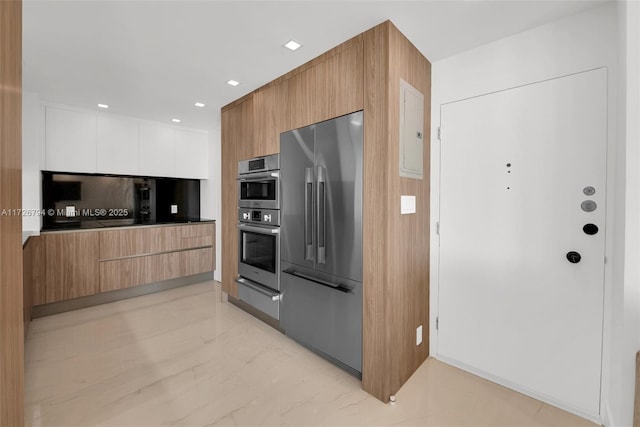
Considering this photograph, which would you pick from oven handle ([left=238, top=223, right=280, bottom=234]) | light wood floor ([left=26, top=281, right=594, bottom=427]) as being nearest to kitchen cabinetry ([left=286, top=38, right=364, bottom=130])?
oven handle ([left=238, top=223, right=280, bottom=234])

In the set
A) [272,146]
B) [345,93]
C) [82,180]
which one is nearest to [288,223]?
[272,146]

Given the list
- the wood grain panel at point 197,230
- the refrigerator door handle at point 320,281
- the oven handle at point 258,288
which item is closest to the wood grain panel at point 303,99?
the refrigerator door handle at point 320,281

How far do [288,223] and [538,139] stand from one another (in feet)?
6.42

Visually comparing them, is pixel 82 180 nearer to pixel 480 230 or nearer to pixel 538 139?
pixel 480 230

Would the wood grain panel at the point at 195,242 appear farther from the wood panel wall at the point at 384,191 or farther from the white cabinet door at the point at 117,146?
the wood panel wall at the point at 384,191

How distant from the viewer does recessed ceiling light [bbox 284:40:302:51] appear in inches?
82.9

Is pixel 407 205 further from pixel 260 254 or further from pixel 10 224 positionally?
pixel 10 224

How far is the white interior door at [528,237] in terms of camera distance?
1.72m

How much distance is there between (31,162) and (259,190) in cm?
258

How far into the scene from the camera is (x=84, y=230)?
11.2ft

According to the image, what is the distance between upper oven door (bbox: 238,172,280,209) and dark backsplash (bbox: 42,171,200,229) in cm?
206

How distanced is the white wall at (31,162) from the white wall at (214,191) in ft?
6.74

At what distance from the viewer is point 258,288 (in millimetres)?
2961

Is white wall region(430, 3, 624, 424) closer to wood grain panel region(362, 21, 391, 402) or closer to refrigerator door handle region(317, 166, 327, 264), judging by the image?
wood grain panel region(362, 21, 391, 402)
